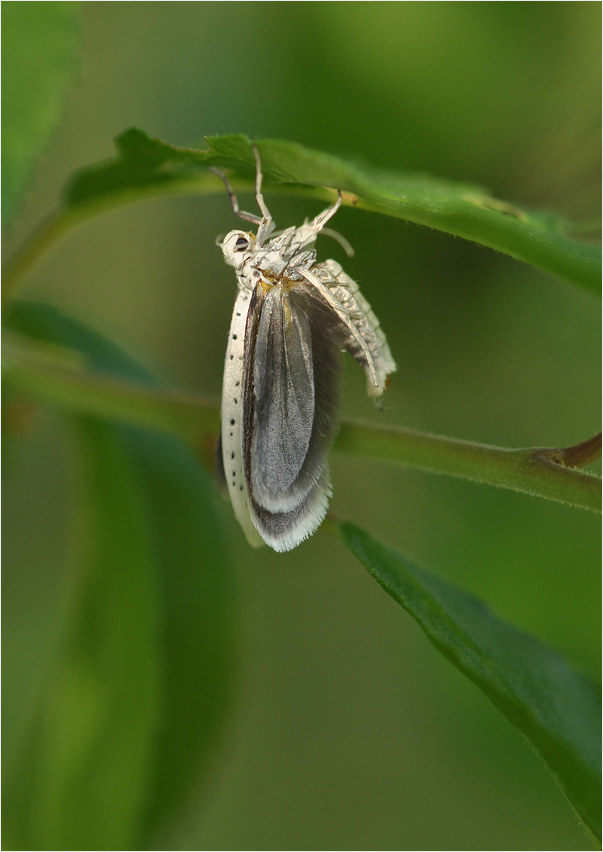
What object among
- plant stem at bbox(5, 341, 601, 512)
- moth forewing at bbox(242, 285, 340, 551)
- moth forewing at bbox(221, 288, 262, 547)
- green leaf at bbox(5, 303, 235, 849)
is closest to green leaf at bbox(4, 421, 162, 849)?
green leaf at bbox(5, 303, 235, 849)

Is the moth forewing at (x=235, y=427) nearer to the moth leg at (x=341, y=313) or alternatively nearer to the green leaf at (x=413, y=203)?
the moth leg at (x=341, y=313)

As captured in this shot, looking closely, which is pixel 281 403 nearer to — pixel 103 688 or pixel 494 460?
pixel 494 460

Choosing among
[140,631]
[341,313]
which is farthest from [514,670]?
[140,631]

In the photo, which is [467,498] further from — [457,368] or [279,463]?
[279,463]

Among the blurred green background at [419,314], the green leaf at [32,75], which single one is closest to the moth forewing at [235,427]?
the green leaf at [32,75]

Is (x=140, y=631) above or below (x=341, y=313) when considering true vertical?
below

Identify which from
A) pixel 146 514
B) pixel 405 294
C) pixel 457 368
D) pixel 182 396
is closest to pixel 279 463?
pixel 182 396

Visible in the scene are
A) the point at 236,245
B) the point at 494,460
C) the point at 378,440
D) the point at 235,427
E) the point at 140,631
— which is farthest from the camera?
the point at 140,631

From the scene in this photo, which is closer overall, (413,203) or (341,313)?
(413,203)
